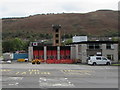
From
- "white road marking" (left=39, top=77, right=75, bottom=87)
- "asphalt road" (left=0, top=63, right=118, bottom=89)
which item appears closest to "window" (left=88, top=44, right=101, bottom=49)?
"asphalt road" (left=0, top=63, right=118, bottom=89)

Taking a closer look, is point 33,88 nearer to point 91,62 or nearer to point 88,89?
point 88,89

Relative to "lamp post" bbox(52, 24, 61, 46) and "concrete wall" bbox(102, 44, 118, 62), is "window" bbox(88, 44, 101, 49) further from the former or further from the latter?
"lamp post" bbox(52, 24, 61, 46)

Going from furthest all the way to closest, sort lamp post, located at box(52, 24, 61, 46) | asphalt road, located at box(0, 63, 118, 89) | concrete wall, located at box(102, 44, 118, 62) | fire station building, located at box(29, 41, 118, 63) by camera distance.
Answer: lamp post, located at box(52, 24, 61, 46), fire station building, located at box(29, 41, 118, 63), concrete wall, located at box(102, 44, 118, 62), asphalt road, located at box(0, 63, 118, 89)

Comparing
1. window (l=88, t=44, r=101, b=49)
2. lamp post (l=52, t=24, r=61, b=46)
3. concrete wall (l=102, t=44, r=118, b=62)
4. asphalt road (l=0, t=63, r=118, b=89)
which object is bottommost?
asphalt road (l=0, t=63, r=118, b=89)

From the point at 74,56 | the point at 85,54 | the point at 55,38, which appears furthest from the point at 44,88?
the point at 55,38

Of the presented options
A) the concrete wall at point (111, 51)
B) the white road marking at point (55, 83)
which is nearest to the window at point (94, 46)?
the concrete wall at point (111, 51)

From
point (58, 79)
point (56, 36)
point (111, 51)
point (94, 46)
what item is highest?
point (56, 36)

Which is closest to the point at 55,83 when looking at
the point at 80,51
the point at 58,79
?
the point at 58,79

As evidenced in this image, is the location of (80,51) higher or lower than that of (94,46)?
lower

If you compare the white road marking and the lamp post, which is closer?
the white road marking

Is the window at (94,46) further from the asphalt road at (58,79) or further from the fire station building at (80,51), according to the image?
the asphalt road at (58,79)

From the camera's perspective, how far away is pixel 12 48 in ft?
446

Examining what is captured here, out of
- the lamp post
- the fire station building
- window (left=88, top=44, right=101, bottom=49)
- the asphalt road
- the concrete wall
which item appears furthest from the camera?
the lamp post

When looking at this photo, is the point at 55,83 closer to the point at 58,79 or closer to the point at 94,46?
the point at 58,79
